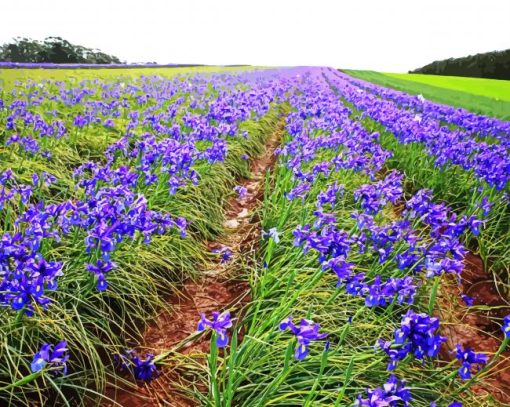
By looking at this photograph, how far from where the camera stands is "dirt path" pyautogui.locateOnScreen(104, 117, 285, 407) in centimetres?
271

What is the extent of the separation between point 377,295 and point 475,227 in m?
1.06

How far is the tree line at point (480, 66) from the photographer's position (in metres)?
43.6

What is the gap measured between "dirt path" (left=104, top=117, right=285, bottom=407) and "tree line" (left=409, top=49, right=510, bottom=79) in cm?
4602

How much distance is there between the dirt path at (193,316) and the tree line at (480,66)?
4602 centimetres

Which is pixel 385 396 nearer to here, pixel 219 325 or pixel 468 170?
pixel 219 325

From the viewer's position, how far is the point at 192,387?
278cm

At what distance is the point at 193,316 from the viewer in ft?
11.8

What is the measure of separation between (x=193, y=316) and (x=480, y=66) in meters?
51.4

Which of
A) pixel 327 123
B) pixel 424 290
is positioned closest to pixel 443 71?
pixel 327 123

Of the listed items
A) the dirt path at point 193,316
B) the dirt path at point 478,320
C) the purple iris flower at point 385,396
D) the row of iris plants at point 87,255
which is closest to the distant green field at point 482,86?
the dirt path at point 478,320

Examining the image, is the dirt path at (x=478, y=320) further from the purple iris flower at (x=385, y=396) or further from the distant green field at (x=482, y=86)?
the distant green field at (x=482, y=86)

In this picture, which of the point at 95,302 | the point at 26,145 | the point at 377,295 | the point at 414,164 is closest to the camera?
the point at 377,295

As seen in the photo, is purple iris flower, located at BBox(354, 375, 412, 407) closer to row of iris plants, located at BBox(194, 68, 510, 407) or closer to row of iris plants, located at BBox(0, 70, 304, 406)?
row of iris plants, located at BBox(194, 68, 510, 407)

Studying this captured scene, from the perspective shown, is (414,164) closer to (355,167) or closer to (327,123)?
(327,123)
